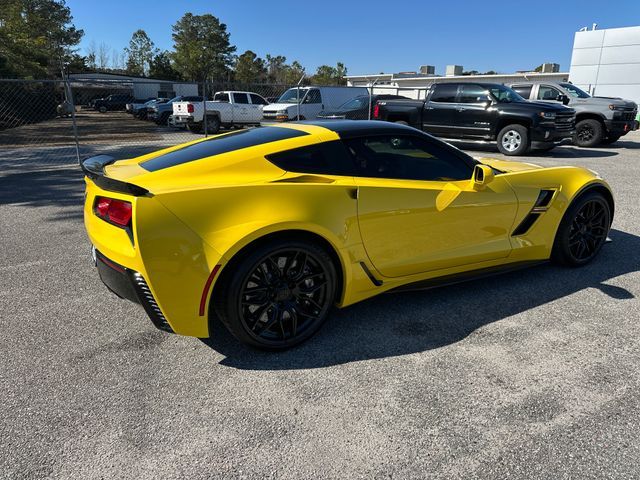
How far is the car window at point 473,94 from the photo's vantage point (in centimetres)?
1198

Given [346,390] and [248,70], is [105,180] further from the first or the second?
[248,70]

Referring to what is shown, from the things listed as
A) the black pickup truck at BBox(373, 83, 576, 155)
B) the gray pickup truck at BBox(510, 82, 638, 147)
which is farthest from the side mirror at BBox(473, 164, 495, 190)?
the gray pickup truck at BBox(510, 82, 638, 147)

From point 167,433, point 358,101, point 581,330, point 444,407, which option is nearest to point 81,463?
point 167,433

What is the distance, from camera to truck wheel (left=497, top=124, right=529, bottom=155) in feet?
37.1

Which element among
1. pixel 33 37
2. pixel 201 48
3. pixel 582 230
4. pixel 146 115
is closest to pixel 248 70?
pixel 201 48

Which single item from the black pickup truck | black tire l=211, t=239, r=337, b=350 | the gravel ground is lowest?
the gravel ground

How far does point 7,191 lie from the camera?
284 inches

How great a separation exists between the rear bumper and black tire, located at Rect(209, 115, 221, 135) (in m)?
17.2

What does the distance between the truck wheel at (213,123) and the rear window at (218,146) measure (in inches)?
643

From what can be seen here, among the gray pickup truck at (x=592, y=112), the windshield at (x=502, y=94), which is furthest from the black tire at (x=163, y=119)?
the windshield at (x=502, y=94)

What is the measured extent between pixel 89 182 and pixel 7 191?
18.1 ft

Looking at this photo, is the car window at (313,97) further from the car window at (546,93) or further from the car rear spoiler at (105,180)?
the car rear spoiler at (105,180)

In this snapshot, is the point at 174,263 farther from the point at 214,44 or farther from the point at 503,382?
the point at 214,44

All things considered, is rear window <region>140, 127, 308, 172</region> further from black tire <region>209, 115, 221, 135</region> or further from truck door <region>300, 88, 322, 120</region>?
black tire <region>209, 115, 221, 135</region>
